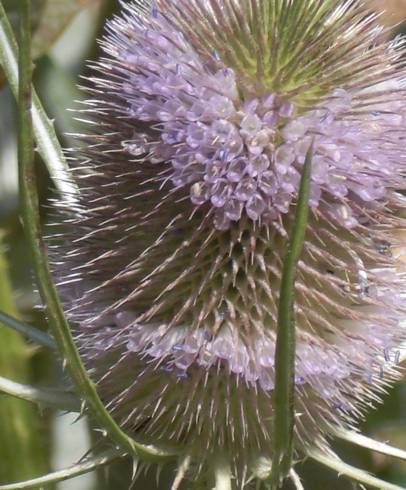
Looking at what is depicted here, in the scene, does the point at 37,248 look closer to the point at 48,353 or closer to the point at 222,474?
the point at 222,474

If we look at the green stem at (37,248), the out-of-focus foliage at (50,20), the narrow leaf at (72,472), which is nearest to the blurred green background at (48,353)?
the out-of-focus foliage at (50,20)

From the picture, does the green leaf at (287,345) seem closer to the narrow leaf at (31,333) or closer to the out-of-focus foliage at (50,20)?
the narrow leaf at (31,333)

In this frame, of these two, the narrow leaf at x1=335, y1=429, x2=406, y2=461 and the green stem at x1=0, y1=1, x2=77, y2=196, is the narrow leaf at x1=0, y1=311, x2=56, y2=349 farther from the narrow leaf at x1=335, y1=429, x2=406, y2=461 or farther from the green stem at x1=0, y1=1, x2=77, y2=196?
the narrow leaf at x1=335, y1=429, x2=406, y2=461

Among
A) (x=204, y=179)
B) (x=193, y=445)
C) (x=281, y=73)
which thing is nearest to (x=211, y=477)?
(x=193, y=445)

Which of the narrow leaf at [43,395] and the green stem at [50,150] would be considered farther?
the green stem at [50,150]

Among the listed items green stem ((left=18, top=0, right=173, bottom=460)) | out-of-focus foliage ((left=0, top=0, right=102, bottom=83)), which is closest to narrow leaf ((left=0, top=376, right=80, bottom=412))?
green stem ((left=18, top=0, right=173, bottom=460))

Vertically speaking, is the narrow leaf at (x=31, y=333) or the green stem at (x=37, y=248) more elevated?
the green stem at (x=37, y=248)
